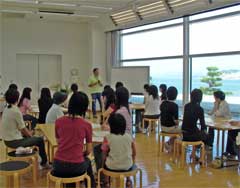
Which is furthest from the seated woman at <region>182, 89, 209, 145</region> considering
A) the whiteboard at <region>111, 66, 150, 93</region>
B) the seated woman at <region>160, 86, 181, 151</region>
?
the whiteboard at <region>111, 66, 150, 93</region>

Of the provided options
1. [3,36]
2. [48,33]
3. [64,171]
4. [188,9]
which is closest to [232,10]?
[188,9]

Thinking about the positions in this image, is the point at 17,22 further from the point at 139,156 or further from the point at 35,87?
the point at 139,156

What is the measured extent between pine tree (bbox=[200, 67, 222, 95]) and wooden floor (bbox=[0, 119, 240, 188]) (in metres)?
2.84

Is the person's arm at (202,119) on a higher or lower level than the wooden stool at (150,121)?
higher

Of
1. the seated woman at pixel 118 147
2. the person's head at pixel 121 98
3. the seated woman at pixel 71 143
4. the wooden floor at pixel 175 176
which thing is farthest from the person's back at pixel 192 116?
the seated woman at pixel 71 143

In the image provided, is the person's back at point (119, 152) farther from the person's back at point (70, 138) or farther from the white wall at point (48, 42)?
the white wall at point (48, 42)

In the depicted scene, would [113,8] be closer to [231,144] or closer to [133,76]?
[133,76]

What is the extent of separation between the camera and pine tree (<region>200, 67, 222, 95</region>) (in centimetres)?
734

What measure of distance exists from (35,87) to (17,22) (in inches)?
90.5

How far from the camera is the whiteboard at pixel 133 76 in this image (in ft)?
28.0

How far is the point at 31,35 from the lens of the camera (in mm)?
10766

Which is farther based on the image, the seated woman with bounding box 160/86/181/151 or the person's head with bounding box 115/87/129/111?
the seated woman with bounding box 160/86/181/151

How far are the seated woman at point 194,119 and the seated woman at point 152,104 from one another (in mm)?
2000

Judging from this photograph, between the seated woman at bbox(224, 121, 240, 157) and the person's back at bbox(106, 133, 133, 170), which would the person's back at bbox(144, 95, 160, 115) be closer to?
the seated woman at bbox(224, 121, 240, 157)
